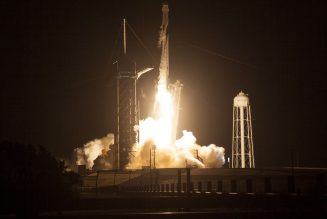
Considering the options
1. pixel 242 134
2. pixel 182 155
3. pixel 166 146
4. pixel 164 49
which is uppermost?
pixel 164 49

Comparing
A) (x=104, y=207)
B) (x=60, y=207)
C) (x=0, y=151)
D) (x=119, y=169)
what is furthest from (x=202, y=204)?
(x=119, y=169)

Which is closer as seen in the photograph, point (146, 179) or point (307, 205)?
point (307, 205)

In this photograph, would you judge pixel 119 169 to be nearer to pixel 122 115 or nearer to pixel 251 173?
pixel 122 115

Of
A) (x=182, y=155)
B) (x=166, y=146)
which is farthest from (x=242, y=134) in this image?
(x=166, y=146)

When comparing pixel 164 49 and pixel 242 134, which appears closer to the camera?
pixel 242 134

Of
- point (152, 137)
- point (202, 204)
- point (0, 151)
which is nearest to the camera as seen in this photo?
point (202, 204)

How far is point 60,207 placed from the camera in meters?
18.4

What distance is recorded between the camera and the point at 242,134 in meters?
91.2

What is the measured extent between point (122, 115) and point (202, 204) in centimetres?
8454

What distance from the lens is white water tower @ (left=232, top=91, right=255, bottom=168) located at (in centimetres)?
9175

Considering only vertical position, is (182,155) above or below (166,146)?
below

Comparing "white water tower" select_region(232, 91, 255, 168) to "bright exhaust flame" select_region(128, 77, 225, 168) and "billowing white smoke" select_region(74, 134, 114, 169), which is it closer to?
"bright exhaust flame" select_region(128, 77, 225, 168)

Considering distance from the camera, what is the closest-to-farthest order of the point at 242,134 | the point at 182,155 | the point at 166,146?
the point at 242,134 < the point at 182,155 < the point at 166,146

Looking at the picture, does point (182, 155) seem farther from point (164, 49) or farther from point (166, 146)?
point (164, 49)
